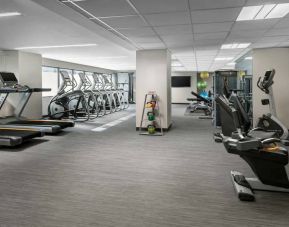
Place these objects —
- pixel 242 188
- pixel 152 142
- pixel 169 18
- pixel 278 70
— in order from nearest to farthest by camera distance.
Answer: pixel 242 188 → pixel 169 18 → pixel 152 142 → pixel 278 70

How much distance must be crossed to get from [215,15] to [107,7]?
5.18ft

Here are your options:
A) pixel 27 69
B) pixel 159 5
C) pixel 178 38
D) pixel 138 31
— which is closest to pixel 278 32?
pixel 178 38

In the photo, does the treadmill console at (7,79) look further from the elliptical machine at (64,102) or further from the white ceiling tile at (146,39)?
the white ceiling tile at (146,39)

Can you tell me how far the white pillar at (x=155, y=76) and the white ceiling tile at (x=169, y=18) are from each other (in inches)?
107

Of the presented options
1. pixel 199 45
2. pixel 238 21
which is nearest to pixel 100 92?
pixel 199 45

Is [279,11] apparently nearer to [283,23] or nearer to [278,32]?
[283,23]

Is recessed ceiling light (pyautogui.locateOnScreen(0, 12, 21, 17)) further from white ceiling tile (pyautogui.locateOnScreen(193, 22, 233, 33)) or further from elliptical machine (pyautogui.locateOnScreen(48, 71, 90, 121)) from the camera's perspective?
elliptical machine (pyautogui.locateOnScreen(48, 71, 90, 121))

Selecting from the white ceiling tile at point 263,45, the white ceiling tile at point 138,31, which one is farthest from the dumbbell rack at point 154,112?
the white ceiling tile at point 263,45

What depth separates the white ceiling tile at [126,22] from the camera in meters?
3.96

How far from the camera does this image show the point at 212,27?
455 cm

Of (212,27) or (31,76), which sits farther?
(31,76)

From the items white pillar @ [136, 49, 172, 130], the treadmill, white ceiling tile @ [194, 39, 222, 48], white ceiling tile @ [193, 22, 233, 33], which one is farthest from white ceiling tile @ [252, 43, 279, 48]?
the treadmill

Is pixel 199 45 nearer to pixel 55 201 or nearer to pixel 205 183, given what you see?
pixel 205 183

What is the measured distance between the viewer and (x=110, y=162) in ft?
13.6
